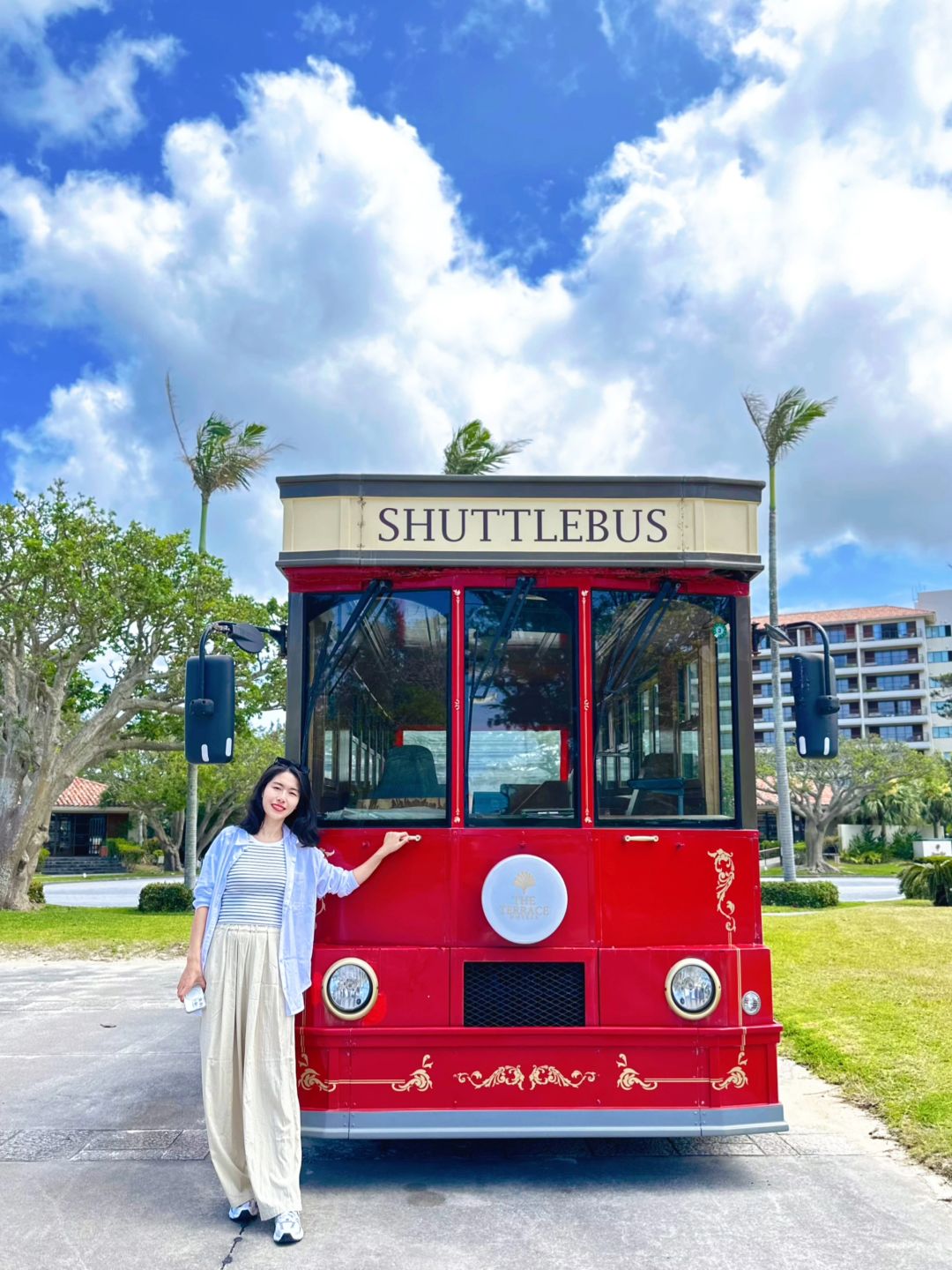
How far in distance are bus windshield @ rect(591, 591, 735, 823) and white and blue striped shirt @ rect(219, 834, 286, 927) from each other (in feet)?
4.57

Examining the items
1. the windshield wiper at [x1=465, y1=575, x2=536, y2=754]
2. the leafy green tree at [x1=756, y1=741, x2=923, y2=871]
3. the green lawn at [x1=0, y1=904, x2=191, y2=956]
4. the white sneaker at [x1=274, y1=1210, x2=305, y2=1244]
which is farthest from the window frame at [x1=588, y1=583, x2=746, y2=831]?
the leafy green tree at [x1=756, y1=741, x2=923, y2=871]

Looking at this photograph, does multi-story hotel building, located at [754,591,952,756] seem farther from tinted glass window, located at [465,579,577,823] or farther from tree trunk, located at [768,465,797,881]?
tinted glass window, located at [465,579,577,823]

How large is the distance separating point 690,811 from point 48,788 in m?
20.0

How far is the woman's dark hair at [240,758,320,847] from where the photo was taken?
4.54m

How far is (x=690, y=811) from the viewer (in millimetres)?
4879

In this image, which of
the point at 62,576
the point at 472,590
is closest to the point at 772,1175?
the point at 472,590

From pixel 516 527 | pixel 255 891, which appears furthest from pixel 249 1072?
pixel 516 527

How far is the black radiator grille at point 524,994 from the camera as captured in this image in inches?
182

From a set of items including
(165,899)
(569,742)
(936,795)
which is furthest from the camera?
(936,795)

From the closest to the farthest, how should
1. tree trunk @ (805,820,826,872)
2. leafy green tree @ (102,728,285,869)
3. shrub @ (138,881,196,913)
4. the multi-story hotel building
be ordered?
shrub @ (138,881,196,913)
leafy green tree @ (102,728,285,869)
tree trunk @ (805,820,826,872)
the multi-story hotel building

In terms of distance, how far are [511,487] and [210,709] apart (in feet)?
5.46

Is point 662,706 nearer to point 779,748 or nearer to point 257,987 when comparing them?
point 257,987

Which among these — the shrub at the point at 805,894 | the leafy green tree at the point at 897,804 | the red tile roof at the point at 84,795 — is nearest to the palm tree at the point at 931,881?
the shrub at the point at 805,894

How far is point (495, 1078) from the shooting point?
4.54 metres
